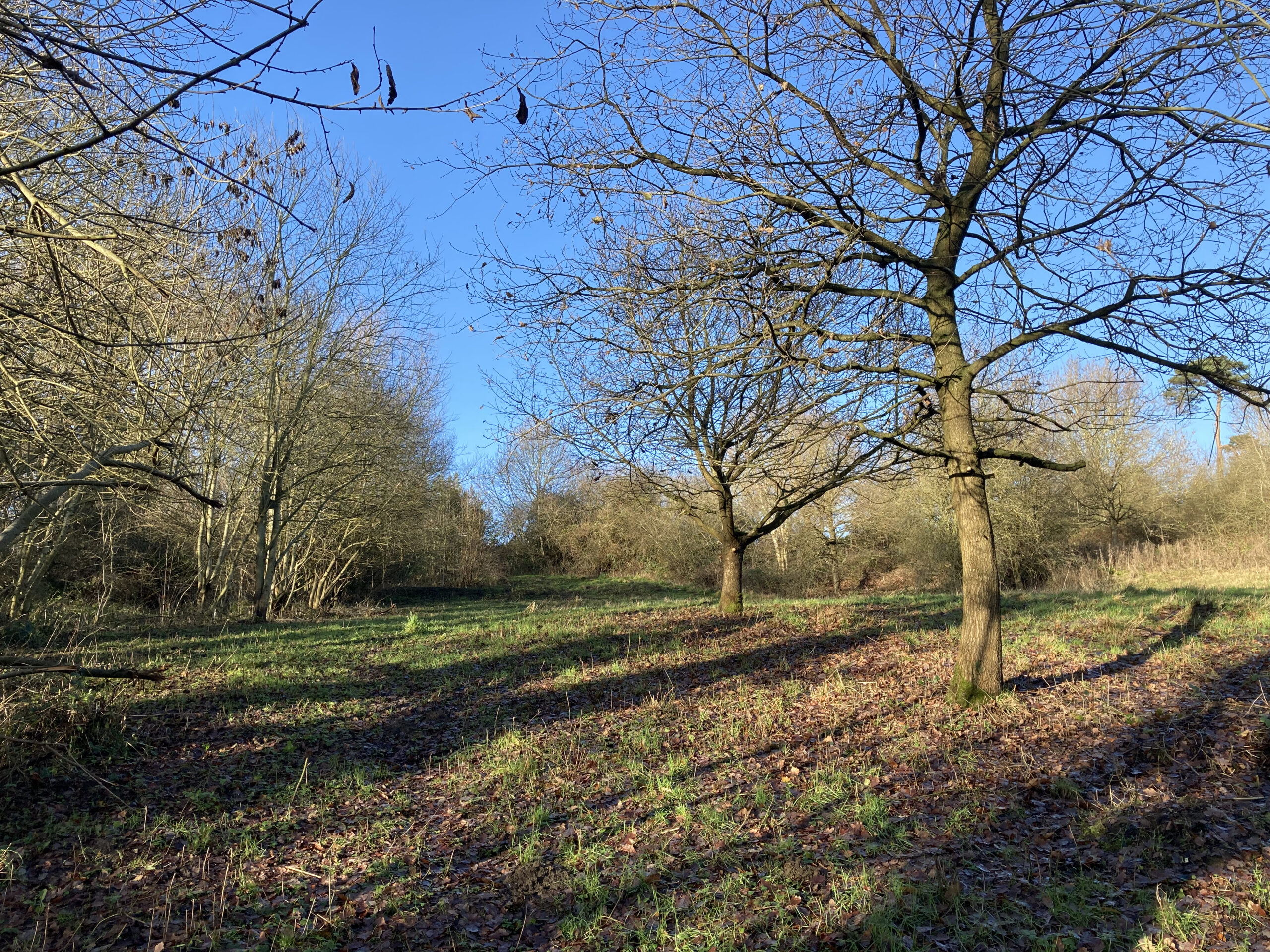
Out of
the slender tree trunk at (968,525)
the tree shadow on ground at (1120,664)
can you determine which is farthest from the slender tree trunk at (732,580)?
the slender tree trunk at (968,525)

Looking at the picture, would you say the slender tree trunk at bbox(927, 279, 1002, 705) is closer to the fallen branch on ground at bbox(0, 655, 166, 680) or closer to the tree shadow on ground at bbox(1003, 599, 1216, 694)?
the tree shadow on ground at bbox(1003, 599, 1216, 694)

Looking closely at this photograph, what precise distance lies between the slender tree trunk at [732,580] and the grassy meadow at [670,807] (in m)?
3.54

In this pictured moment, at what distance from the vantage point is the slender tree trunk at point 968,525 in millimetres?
6281

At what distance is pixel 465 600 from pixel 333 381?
10426 mm

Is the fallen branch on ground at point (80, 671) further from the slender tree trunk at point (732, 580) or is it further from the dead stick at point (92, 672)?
the slender tree trunk at point (732, 580)

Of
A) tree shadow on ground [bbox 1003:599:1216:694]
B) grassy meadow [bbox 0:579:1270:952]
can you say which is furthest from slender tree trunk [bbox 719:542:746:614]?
tree shadow on ground [bbox 1003:599:1216:694]

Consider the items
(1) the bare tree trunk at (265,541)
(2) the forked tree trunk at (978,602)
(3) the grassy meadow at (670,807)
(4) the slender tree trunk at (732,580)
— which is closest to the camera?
(3) the grassy meadow at (670,807)

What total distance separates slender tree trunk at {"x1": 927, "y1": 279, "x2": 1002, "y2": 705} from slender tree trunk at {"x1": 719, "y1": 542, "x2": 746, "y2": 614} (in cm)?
580

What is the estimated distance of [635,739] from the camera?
609cm

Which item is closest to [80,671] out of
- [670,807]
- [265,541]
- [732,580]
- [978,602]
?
[670,807]

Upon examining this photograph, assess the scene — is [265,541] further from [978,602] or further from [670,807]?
[978,602]

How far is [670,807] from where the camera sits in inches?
188

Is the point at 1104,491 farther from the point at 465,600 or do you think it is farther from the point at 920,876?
the point at 920,876

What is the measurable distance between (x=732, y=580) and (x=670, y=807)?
7.61 meters
